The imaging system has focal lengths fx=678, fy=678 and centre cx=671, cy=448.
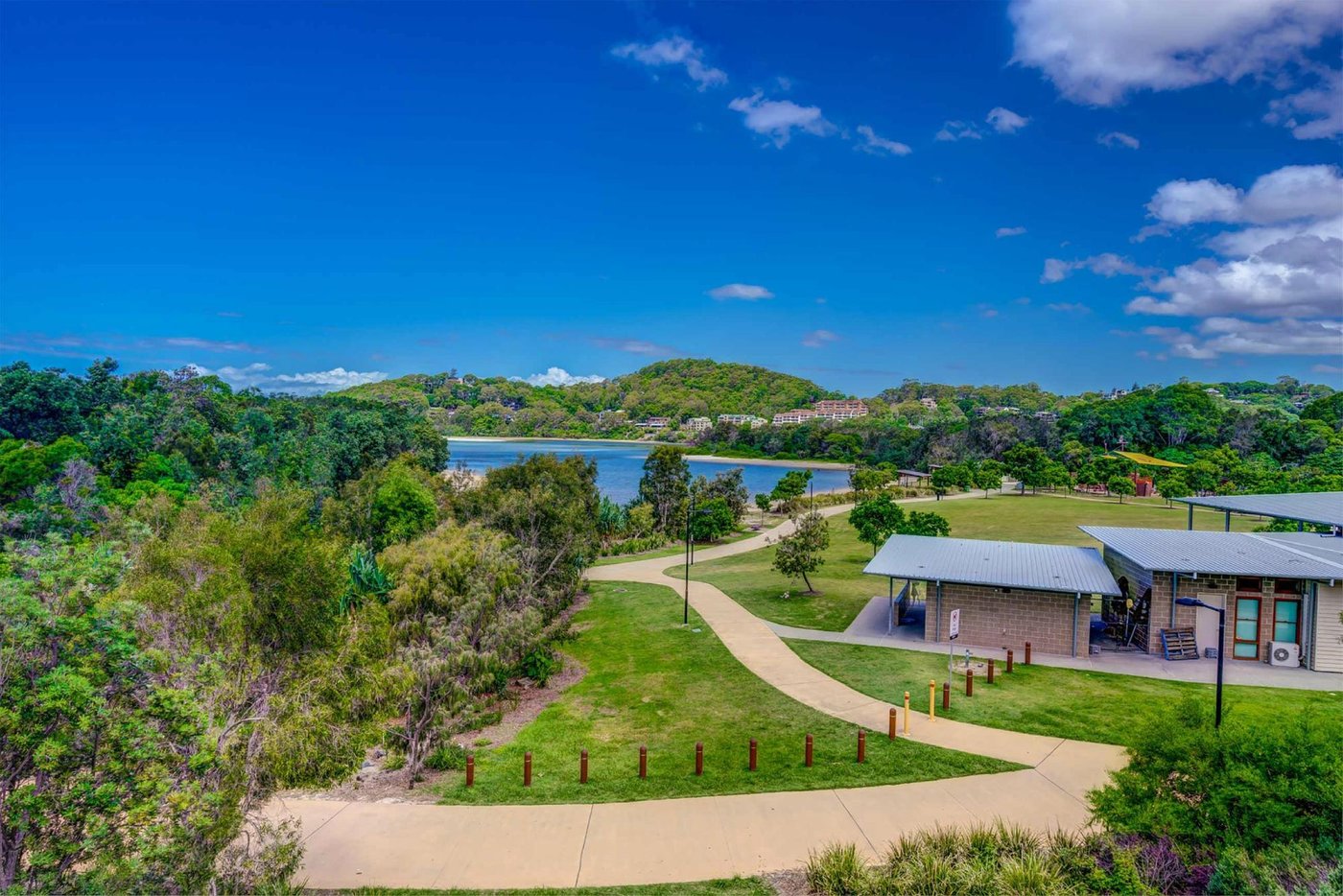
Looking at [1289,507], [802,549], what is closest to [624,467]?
[802,549]

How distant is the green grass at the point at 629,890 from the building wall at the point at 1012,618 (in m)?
12.0

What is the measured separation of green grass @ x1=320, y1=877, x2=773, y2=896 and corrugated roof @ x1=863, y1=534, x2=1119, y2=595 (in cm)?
1106

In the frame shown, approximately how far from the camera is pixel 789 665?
16828mm

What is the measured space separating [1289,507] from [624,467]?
88.4m

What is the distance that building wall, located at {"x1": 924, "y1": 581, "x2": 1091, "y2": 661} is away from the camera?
17.4 metres

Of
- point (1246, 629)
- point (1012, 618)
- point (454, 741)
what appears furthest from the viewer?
point (1012, 618)

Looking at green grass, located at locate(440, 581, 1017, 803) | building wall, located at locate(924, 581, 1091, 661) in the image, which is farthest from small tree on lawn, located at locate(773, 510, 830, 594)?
green grass, located at locate(440, 581, 1017, 803)

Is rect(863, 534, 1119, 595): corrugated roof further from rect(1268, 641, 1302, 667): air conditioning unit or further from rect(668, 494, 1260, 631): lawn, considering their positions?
rect(1268, 641, 1302, 667): air conditioning unit

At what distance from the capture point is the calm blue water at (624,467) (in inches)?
3039

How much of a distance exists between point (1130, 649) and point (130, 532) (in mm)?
21823

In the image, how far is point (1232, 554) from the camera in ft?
57.1

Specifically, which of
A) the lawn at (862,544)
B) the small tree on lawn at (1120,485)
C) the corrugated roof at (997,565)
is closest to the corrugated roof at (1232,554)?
the corrugated roof at (997,565)

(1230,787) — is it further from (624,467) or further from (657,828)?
(624,467)

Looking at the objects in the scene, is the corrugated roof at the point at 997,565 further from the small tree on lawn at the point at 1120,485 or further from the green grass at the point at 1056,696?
the small tree on lawn at the point at 1120,485
